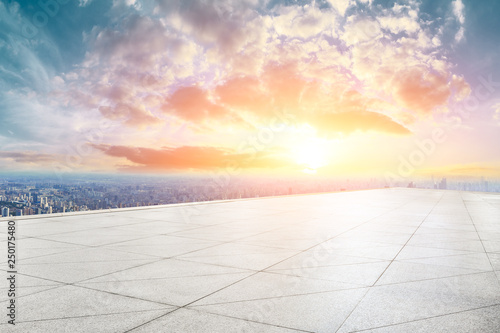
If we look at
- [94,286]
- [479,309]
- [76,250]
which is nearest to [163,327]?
[94,286]

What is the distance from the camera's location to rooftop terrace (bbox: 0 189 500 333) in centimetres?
362

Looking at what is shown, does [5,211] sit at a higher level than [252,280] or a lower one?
higher

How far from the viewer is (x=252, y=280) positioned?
16.3ft

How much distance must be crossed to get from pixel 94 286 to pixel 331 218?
30.4ft

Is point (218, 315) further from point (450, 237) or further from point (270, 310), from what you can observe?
point (450, 237)

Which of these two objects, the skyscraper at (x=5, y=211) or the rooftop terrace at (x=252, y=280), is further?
the skyscraper at (x=5, y=211)

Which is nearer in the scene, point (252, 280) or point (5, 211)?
point (252, 280)

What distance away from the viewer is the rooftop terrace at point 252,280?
11.9 feet

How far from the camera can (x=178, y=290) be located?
4.50 meters

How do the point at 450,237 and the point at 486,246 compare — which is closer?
the point at 486,246

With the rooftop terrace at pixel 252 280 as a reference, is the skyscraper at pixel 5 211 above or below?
above

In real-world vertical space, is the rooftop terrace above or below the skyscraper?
below

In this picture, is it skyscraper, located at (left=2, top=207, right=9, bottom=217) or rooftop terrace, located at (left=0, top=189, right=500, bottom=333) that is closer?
rooftop terrace, located at (left=0, top=189, right=500, bottom=333)

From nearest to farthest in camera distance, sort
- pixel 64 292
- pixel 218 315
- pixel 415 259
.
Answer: pixel 218 315, pixel 64 292, pixel 415 259
